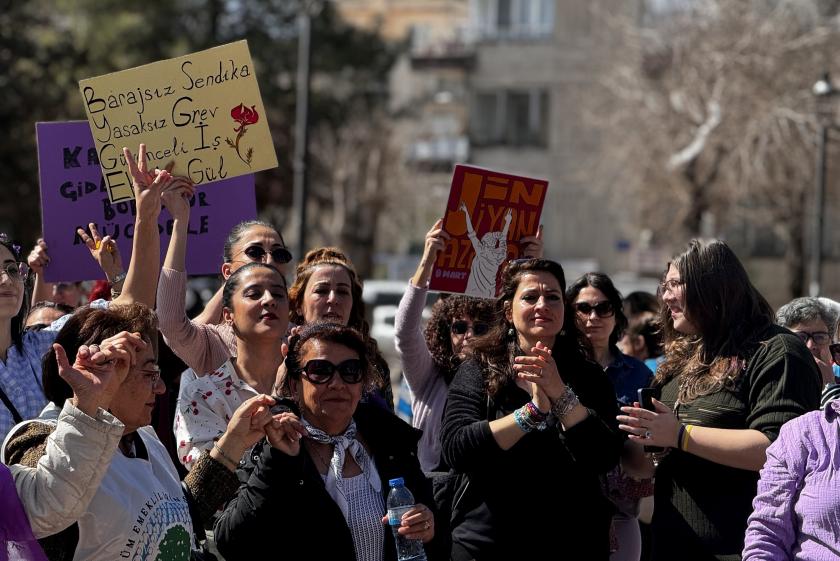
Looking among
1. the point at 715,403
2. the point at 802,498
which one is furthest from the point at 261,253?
the point at 802,498

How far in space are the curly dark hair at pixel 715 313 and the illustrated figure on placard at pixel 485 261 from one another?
137cm

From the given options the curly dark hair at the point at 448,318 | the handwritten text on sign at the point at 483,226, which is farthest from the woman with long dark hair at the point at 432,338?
the handwritten text on sign at the point at 483,226

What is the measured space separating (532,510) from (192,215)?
2.81 m

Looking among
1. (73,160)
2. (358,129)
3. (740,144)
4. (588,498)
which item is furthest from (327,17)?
(588,498)

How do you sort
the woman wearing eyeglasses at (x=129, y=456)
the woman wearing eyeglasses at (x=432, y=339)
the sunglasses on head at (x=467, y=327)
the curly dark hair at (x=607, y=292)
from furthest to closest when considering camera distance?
the curly dark hair at (x=607, y=292)
the sunglasses on head at (x=467, y=327)
the woman wearing eyeglasses at (x=432, y=339)
the woman wearing eyeglasses at (x=129, y=456)

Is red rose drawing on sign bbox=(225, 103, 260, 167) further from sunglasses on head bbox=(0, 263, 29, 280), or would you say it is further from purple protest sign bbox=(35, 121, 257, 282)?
sunglasses on head bbox=(0, 263, 29, 280)

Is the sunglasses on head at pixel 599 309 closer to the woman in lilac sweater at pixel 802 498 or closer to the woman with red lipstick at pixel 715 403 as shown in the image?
the woman with red lipstick at pixel 715 403

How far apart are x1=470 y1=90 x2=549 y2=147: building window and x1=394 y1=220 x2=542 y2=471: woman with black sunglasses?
36.5 metres

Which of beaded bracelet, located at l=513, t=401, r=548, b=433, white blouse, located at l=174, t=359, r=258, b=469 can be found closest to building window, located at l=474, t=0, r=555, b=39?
white blouse, located at l=174, t=359, r=258, b=469

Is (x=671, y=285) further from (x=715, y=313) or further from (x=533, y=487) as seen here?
(x=533, y=487)

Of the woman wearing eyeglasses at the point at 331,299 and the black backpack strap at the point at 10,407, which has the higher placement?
the woman wearing eyeglasses at the point at 331,299

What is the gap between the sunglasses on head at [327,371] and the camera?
168 inches

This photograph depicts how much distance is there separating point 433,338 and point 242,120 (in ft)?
4.86

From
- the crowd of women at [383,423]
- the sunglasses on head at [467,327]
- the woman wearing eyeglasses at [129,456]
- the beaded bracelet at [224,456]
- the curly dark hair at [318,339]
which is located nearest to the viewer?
the woman wearing eyeglasses at [129,456]
